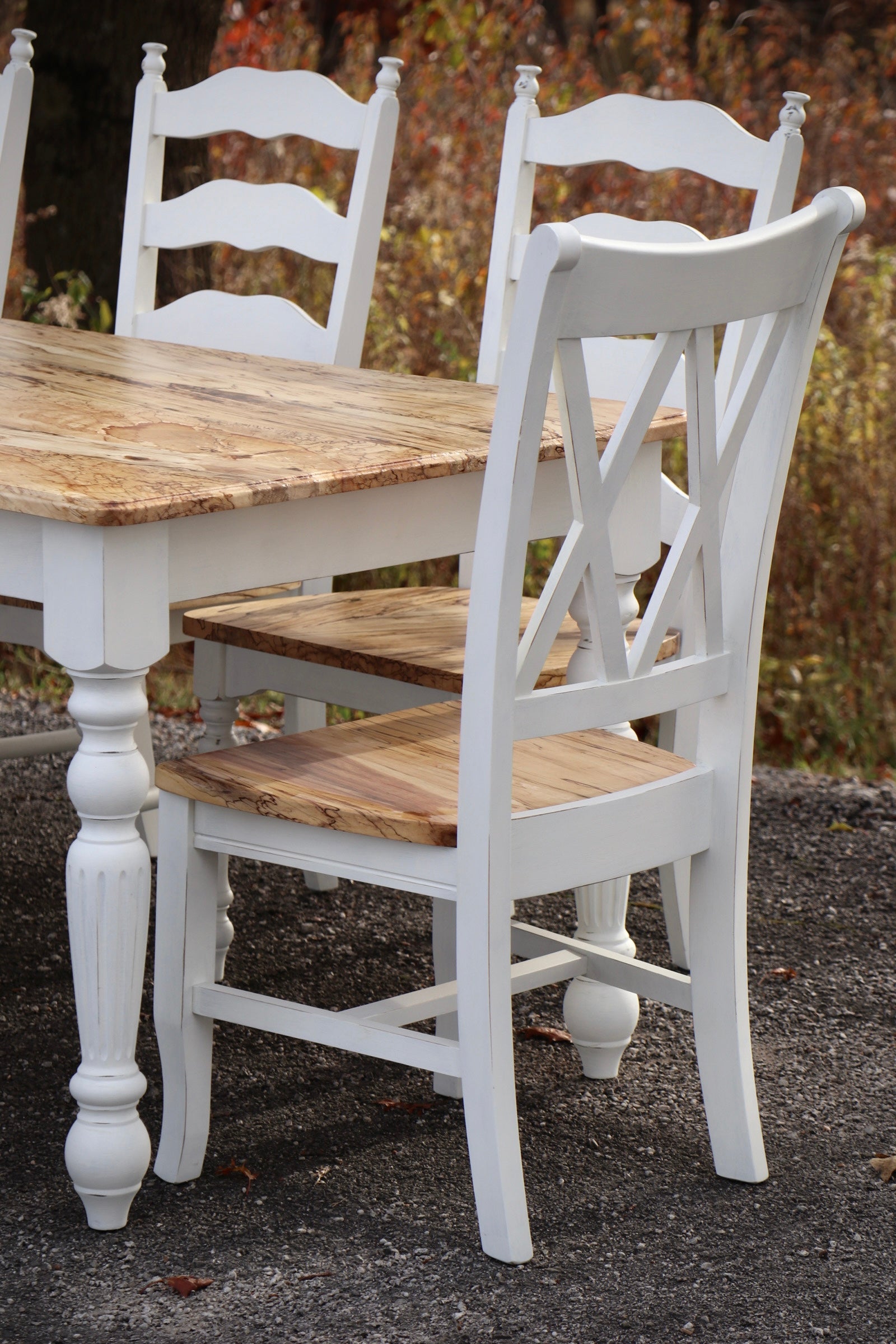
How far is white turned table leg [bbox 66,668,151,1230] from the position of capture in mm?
1788

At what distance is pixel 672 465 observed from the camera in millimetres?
4574

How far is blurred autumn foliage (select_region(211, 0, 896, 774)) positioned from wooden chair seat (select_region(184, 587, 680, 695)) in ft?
5.32

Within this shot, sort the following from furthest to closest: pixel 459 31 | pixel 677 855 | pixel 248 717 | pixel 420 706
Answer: pixel 459 31 < pixel 248 717 < pixel 420 706 < pixel 677 855

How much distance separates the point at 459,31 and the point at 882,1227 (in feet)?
19.7

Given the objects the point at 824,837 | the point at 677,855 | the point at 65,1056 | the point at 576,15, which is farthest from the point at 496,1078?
the point at 576,15

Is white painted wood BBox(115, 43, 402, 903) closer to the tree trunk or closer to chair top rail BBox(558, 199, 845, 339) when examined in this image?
chair top rail BBox(558, 199, 845, 339)

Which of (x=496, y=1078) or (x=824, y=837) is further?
(x=824, y=837)

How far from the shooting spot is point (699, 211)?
5.39m

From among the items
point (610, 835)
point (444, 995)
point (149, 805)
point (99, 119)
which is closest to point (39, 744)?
point (149, 805)

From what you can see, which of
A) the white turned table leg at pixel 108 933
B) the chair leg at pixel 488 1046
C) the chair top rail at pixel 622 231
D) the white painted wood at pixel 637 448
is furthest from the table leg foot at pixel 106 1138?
the chair top rail at pixel 622 231

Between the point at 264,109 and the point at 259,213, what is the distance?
20cm

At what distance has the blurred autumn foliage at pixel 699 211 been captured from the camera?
14.0 ft

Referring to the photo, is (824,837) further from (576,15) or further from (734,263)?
(576,15)

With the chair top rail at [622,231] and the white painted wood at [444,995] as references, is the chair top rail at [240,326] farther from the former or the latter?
the white painted wood at [444,995]
